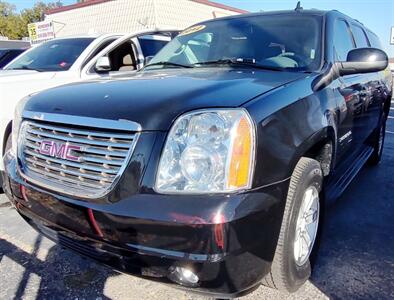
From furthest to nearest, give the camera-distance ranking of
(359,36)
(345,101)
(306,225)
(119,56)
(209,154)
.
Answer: (119,56), (359,36), (345,101), (306,225), (209,154)

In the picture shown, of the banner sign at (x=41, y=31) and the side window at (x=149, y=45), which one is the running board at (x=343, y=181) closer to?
the side window at (x=149, y=45)

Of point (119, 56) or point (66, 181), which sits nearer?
point (66, 181)

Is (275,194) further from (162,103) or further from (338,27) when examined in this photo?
(338,27)

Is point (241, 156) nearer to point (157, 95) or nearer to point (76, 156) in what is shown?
point (157, 95)

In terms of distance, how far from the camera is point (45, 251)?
123 inches

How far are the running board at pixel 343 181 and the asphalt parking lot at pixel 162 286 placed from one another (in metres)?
0.37

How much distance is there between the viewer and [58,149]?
7.29ft

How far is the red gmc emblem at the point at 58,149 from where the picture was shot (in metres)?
2.14

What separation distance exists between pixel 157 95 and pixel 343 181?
6.88 feet

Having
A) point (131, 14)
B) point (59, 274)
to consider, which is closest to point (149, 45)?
point (59, 274)

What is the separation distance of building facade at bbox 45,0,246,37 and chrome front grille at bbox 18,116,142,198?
15363 mm

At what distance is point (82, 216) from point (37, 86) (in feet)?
9.69

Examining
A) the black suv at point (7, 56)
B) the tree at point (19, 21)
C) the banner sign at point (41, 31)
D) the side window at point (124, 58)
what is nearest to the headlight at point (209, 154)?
the side window at point (124, 58)

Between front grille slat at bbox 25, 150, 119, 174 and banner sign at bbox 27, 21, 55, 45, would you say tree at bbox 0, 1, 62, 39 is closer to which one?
banner sign at bbox 27, 21, 55, 45
